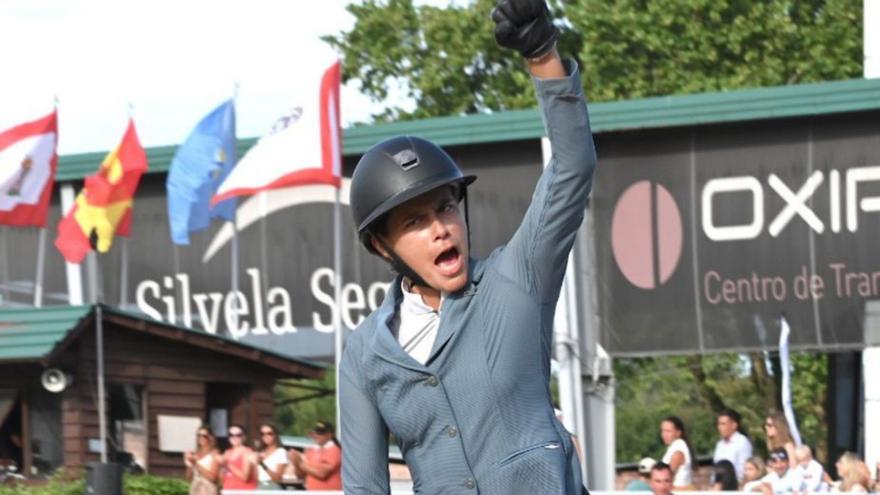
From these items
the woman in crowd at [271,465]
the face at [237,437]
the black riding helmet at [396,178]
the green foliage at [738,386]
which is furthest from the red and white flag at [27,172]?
the black riding helmet at [396,178]

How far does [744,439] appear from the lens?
14062 mm

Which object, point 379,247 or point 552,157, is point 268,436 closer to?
point 379,247

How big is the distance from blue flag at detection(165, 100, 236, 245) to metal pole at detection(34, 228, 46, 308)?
319cm

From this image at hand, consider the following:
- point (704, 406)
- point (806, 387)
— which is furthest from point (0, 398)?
point (704, 406)

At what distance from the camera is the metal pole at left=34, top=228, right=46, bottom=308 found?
2423 cm

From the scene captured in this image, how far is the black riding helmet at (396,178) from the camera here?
415cm

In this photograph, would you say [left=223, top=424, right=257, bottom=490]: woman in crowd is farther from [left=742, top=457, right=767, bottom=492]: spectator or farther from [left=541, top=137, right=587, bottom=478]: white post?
[left=742, top=457, right=767, bottom=492]: spectator

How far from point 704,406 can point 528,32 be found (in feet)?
Result: 147

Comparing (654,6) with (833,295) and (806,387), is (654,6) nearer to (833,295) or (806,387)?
(806,387)

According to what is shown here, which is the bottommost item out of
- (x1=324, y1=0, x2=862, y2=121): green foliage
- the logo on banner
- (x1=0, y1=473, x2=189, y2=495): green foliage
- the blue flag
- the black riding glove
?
(x1=0, y1=473, x2=189, y2=495): green foliage

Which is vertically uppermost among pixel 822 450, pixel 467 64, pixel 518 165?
pixel 467 64

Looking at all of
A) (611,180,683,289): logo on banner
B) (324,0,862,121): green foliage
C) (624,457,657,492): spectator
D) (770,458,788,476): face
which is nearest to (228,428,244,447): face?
(624,457,657,492): spectator

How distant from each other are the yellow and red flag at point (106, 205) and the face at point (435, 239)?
1706 centimetres

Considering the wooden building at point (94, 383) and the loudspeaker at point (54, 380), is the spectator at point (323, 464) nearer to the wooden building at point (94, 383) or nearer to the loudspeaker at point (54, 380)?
the wooden building at point (94, 383)
